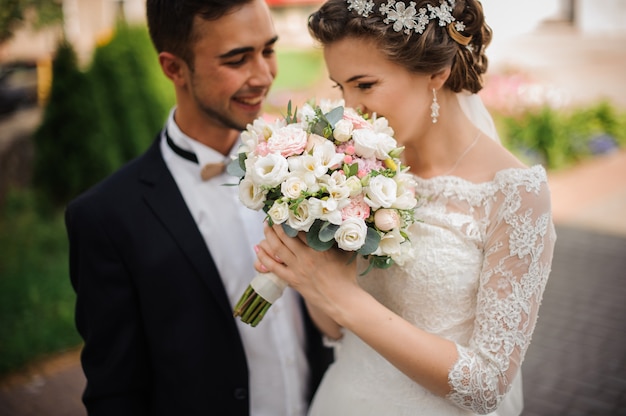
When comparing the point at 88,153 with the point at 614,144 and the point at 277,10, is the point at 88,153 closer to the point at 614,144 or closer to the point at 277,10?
the point at 614,144

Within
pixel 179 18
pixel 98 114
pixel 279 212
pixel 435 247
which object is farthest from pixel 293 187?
pixel 98 114

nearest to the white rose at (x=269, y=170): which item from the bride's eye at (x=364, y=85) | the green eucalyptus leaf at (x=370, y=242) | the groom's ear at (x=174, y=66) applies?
→ the green eucalyptus leaf at (x=370, y=242)

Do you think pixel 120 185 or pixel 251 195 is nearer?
pixel 251 195

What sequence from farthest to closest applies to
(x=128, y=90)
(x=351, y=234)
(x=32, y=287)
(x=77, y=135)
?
(x=128, y=90) < (x=77, y=135) < (x=32, y=287) < (x=351, y=234)

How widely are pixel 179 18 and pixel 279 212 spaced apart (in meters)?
1.21

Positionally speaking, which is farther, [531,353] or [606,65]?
[606,65]

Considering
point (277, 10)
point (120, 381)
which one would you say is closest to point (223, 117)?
point (120, 381)

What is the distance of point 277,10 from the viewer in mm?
30000

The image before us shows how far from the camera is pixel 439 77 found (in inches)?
85.7

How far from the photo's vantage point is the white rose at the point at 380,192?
1.78 meters

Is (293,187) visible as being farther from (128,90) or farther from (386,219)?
(128,90)

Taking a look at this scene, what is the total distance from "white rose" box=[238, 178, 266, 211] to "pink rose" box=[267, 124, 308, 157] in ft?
0.44

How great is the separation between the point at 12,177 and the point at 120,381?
7616mm

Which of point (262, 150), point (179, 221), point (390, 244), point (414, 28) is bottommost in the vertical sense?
point (179, 221)
